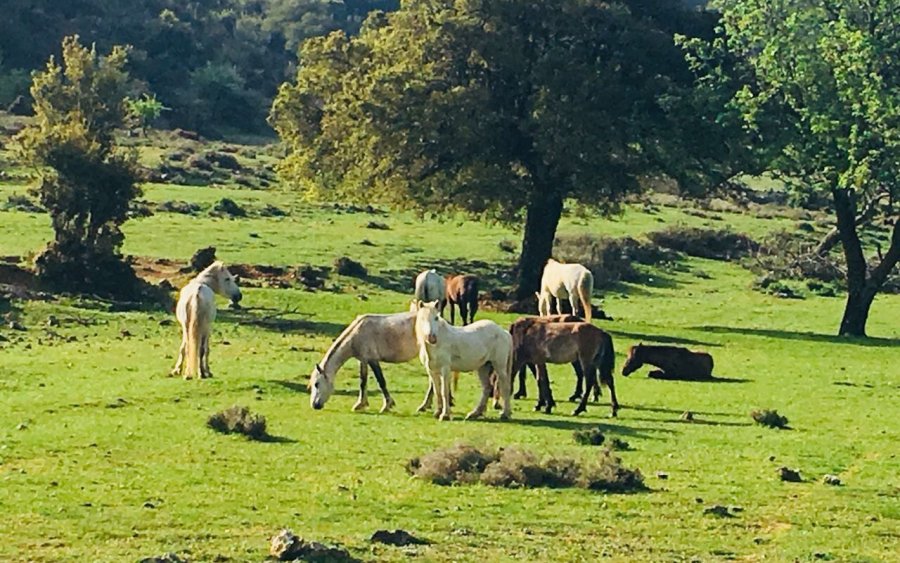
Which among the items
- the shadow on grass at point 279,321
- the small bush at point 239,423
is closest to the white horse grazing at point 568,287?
the shadow on grass at point 279,321

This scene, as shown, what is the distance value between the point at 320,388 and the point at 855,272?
2398 centimetres

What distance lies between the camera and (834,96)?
43.2 meters

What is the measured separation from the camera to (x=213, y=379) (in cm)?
2781

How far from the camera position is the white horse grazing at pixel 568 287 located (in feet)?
124

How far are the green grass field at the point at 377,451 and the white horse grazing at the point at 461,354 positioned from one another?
0.49m

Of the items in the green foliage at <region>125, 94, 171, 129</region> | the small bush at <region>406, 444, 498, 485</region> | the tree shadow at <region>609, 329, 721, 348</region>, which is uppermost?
the green foliage at <region>125, 94, 171, 129</region>

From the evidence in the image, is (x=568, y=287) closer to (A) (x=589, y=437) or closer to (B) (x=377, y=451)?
(A) (x=589, y=437)

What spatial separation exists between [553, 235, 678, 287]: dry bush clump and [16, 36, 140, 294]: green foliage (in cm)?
1854

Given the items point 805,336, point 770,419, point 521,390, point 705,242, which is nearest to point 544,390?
point 521,390

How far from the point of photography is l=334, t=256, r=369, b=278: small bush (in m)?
49.9

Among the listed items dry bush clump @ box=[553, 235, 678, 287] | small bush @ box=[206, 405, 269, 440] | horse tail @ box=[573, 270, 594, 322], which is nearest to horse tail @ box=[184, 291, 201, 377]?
small bush @ box=[206, 405, 269, 440]

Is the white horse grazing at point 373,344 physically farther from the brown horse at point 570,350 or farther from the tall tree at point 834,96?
the tall tree at point 834,96

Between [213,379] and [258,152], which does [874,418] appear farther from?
[258,152]

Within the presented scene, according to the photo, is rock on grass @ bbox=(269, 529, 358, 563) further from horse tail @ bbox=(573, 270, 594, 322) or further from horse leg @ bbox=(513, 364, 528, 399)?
horse tail @ bbox=(573, 270, 594, 322)
